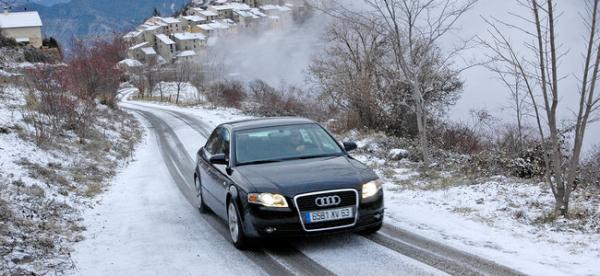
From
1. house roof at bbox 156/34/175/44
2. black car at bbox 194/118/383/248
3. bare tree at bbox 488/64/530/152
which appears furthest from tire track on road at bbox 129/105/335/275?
house roof at bbox 156/34/175/44

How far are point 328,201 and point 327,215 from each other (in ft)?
0.51

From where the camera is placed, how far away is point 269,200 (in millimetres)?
6258

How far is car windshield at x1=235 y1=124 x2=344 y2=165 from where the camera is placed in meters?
7.48

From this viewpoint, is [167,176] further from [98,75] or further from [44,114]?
[98,75]

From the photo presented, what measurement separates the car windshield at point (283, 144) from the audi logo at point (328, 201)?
4.33 ft

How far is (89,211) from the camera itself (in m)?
9.73

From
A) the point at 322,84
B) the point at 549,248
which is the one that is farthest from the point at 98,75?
the point at 549,248

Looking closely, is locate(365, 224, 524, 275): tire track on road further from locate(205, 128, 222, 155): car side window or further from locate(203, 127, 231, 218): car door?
locate(205, 128, 222, 155): car side window

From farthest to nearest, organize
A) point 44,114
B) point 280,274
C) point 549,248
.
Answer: point 44,114 → point 549,248 → point 280,274

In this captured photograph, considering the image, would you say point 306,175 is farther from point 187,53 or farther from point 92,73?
point 187,53

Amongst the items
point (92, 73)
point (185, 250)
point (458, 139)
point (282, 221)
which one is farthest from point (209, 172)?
point (92, 73)

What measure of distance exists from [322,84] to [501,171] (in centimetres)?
1465

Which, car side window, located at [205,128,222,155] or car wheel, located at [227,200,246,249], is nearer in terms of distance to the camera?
car wheel, located at [227,200,246,249]

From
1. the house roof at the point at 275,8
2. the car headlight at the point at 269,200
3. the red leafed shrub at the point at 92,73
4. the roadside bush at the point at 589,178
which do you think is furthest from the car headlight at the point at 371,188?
the house roof at the point at 275,8
